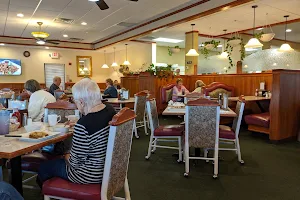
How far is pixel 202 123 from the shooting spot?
9.59 ft

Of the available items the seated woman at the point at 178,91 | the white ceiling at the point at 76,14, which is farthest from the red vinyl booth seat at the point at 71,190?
the seated woman at the point at 178,91

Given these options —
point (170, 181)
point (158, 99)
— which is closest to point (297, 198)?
point (170, 181)

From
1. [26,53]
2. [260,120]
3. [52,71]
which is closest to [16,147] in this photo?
[260,120]

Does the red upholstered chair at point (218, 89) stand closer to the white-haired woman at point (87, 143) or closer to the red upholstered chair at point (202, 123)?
the red upholstered chair at point (202, 123)

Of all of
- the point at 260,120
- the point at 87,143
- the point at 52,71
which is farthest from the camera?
the point at 52,71

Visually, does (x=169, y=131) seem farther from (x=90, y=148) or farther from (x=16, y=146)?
(x=16, y=146)

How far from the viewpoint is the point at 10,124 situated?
2.11 meters

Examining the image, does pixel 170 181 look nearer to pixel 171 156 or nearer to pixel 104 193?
pixel 171 156

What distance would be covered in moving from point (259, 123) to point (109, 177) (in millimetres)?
4113

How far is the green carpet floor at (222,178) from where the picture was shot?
8.63ft

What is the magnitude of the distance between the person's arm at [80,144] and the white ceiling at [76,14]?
5045mm

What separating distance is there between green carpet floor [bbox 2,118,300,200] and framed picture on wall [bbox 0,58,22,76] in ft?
31.1

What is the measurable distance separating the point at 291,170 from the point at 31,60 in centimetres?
1177

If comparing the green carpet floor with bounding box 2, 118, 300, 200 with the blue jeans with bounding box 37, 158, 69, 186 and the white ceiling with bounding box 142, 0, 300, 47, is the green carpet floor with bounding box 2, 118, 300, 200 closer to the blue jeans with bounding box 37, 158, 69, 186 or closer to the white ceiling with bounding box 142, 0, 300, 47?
the blue jeans with bounding box 37, 158, 69, 186
